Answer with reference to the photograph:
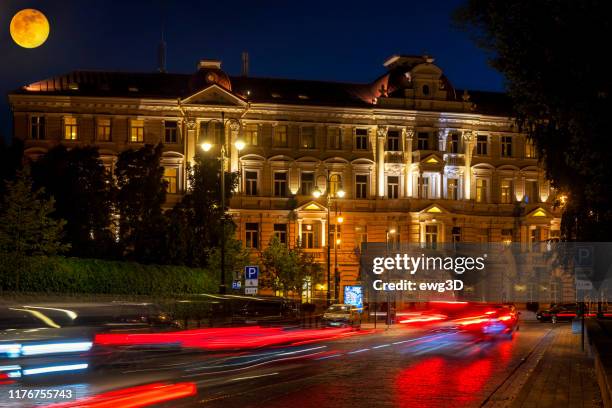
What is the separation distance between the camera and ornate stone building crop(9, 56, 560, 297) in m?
82.2

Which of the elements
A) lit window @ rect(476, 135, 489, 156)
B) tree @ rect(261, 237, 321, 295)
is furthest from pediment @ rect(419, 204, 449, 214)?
tree @ rect(261, 237, 321, 295)

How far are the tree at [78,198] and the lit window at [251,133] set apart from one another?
26466 mm

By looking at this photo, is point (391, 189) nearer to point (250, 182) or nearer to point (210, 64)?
point (250, 182)

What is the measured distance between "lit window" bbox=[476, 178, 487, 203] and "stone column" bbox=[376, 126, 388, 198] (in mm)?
9320

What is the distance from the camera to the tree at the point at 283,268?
76.4 meters

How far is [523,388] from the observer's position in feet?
75.4

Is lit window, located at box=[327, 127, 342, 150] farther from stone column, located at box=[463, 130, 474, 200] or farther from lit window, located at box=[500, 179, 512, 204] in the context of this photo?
lit window, located at box=[500, 179, 512, 204]

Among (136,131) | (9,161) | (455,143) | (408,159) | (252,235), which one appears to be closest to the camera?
(9,161)

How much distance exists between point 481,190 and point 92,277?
172ft

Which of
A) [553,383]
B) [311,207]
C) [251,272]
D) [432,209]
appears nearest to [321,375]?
[553,383]

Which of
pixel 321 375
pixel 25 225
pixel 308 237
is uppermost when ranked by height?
pixel 308 237

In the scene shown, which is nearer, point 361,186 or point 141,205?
point 141,205

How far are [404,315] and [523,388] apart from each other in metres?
40.4

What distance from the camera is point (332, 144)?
87500 millimetres
